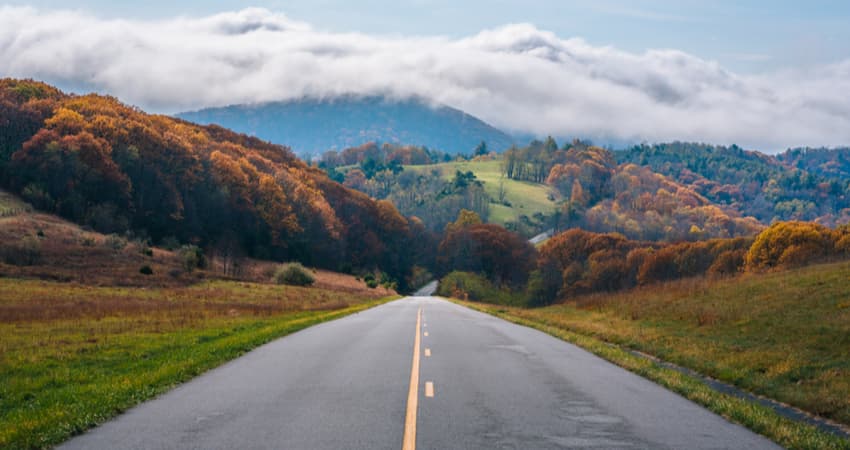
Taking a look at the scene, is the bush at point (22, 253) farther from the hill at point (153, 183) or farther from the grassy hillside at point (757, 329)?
the grassy hillside at point (757, 329)

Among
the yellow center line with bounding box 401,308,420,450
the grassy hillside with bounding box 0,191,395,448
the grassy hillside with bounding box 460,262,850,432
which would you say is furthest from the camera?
the grassy hillside with bounding box 460,262,850,432

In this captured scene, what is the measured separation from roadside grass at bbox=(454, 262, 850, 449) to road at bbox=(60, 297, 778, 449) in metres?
0.75

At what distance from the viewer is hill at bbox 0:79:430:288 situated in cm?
7956

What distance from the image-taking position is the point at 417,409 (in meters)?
11.2

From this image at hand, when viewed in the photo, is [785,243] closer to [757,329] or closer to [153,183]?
[757,329]

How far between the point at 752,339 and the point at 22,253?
46.7 metres

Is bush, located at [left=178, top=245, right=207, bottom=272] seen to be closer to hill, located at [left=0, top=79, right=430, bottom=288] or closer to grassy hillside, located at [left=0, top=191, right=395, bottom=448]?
grassy hillside, located at [left=0, top=191, right=395, bottom=448]

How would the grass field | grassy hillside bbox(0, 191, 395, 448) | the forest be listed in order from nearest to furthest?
grassy hillside bbox(0, 191, 395, 448) → the grass field → the forest

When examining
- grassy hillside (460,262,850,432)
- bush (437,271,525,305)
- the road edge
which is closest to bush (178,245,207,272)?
grassy hillside (460,262,850,432)

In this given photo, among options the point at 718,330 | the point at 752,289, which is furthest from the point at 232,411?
the point at 752,289

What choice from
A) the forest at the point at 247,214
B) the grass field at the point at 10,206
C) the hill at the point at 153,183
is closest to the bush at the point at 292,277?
the hill at the point at 153,183

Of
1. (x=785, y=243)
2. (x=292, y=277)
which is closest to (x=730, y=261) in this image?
(x=785, y=243)

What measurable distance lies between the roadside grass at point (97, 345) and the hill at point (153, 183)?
41.8 meters

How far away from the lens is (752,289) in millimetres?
31203
